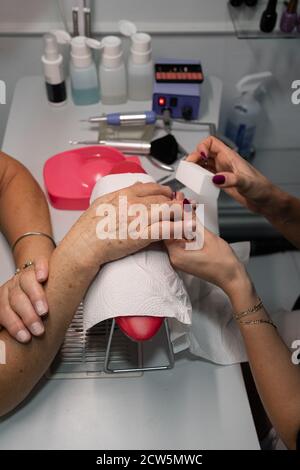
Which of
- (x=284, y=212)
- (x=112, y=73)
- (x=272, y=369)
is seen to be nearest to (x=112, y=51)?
(x=112, y=73)

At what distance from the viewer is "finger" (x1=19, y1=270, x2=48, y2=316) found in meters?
0.66

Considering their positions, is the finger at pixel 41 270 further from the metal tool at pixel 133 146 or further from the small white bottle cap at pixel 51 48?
the small white bottle cap at pixel 51 48

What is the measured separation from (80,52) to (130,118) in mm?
235

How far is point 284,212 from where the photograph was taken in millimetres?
904

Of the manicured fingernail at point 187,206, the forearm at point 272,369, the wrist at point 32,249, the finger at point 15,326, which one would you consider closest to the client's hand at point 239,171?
the manicured fingernail at point 187,206

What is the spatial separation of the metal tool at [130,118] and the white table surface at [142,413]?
0.63 m

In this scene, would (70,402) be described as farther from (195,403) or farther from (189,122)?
(189,122)

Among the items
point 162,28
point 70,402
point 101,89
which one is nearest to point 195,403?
point 70,402

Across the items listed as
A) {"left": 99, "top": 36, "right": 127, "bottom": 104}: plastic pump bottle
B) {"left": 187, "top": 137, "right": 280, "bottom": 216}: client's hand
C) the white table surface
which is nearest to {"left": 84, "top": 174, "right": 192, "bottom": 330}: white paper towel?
the white table surface

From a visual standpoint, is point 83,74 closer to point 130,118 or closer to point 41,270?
point 130,118

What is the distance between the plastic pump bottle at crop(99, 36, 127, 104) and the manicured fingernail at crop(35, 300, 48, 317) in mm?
730

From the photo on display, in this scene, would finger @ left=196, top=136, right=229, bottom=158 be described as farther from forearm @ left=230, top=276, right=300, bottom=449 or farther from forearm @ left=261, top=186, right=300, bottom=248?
forearm @ left=230, top=276, right=300, bottom=449

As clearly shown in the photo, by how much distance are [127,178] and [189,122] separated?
463 mm
